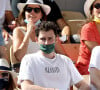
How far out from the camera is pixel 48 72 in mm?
3709

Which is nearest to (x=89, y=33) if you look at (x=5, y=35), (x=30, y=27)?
(x=30, y=27)

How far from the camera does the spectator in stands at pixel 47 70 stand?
12.0 feet

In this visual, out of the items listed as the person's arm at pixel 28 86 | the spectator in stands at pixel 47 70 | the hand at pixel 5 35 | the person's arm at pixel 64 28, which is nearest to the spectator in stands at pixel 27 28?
the hand at pixel 5 35

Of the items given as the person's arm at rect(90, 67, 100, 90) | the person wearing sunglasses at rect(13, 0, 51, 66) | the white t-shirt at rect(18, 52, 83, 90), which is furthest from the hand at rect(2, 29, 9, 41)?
the person's arm at rect(90, 67, 100, 90)

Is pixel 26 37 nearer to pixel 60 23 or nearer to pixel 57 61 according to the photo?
pixel 57 61

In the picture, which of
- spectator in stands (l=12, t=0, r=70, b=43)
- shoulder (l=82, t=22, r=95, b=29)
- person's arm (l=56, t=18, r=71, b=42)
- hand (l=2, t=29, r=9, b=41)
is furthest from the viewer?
spectator in stands (l=12, t=0, r=70, b=43)

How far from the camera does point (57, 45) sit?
183 inches

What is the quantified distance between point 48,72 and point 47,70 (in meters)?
0.02

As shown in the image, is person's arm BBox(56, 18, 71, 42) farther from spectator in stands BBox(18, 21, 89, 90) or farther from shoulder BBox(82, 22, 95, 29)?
spectator in stands BBox(18, 21, 89, 90)

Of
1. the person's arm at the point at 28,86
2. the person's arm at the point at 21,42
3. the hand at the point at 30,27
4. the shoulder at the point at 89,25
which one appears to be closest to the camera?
the person's arm at the point at 28,86

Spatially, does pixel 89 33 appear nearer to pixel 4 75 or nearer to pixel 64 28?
pixel 4 75

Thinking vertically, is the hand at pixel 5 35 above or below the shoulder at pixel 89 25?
below

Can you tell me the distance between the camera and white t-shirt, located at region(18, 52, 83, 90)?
3678 mm

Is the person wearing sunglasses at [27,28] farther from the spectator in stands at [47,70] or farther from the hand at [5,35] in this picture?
the spectator in stands at [47,70]
